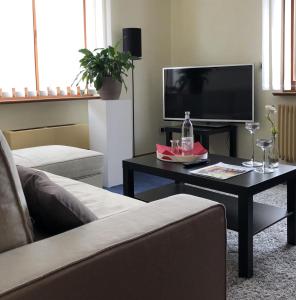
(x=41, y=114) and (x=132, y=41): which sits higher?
(x=132, y=41)

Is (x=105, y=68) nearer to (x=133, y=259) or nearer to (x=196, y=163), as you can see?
(x=196, y=163)

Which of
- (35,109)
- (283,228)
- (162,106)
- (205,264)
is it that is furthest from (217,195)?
Result: (162,106)

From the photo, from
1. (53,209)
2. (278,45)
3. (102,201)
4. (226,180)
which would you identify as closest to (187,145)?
(226,180)

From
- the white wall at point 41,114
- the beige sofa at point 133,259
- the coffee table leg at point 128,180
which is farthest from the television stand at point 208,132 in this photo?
the beige sofa at point 133,259

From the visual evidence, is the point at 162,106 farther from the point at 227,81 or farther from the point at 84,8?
the point at 84,8

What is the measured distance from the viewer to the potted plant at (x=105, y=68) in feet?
13.4

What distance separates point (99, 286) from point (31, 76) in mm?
3402

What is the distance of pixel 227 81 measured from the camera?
14.5ft

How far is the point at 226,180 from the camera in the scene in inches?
89.7

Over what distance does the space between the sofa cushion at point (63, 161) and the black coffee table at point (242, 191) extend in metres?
0.42

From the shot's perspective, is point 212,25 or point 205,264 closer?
point 205,264

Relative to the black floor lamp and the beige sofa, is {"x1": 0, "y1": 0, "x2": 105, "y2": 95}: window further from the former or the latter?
the beige sofa

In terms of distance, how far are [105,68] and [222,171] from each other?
6.62ft

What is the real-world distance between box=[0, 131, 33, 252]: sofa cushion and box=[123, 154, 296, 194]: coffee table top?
1.29 m
